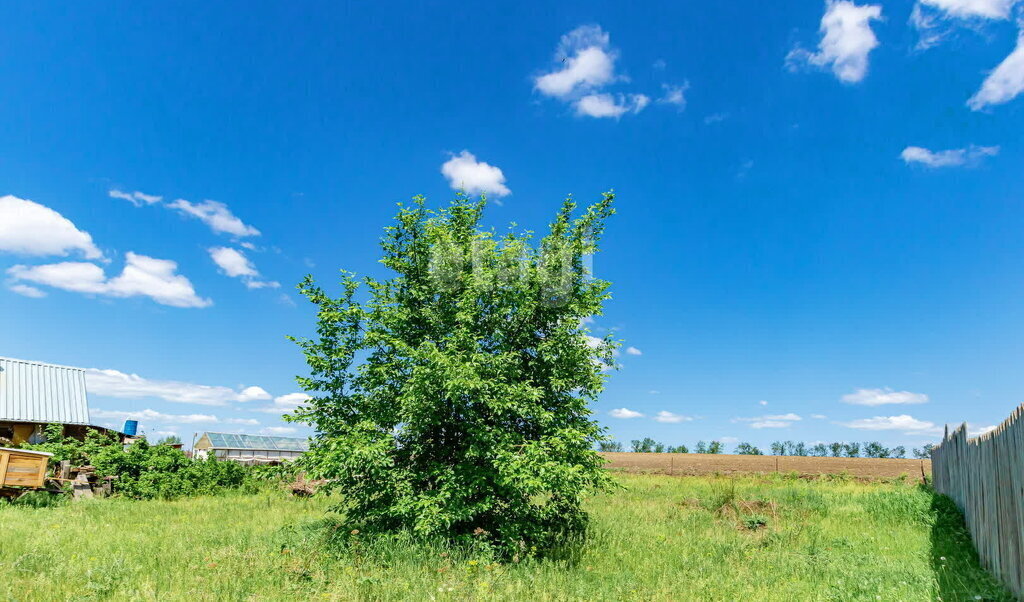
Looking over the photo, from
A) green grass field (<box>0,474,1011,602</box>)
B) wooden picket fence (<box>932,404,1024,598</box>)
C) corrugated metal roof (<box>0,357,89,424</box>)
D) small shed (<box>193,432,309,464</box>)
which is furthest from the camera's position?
small shed (<box>193,432,309,464</box>)

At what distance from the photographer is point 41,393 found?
32125mm

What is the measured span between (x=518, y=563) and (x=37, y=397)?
33258mm

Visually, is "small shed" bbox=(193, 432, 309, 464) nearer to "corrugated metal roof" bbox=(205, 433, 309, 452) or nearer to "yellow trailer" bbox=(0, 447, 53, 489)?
"corrugated metal roof" bbox=(205, 433, 309, 452)

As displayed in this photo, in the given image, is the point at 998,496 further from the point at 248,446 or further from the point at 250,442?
the point at 250,442

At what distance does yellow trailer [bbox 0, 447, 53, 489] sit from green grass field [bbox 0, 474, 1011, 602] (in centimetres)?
175

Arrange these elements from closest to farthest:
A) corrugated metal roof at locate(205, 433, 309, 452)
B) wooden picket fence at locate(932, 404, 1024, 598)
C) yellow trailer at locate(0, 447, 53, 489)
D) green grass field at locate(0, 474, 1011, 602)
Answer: wooden picket fence at locate(932, 404, 1024, 598) → green grass field at locate(0, 474, 1011, 602) → yellow trailer at locate(0, 447, 53, 489) → corrugated metal roof at locate(205, 433, 309, 452)

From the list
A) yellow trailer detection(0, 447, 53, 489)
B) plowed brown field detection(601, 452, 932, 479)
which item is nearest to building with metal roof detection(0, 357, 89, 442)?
yellow trailer detection(0, 447, 53, 489)

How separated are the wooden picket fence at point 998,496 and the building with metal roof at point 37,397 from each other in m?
37.8

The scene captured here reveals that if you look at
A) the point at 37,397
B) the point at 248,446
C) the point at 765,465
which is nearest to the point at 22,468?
the point at 37,397

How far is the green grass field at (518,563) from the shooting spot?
838cm

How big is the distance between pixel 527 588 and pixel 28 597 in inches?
261

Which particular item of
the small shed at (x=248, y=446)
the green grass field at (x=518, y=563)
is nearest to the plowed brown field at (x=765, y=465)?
the green grass field at (x=518, y=563)

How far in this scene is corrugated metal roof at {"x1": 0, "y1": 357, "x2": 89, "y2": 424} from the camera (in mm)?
30266

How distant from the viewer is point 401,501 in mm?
10688
